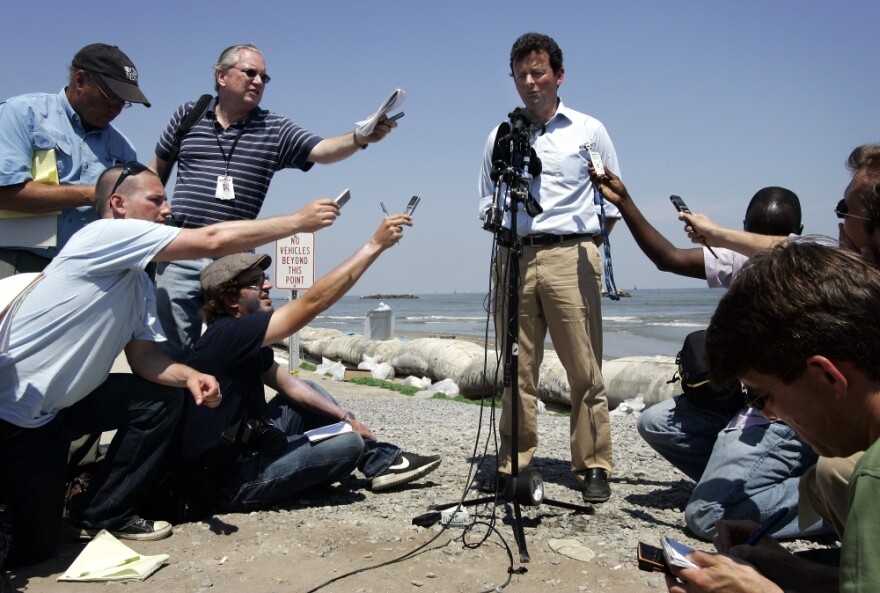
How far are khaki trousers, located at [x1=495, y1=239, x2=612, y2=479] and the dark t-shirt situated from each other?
1.43 metres

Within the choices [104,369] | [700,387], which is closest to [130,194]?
[104,369]

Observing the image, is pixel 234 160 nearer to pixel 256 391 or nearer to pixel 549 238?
pixel 256 391

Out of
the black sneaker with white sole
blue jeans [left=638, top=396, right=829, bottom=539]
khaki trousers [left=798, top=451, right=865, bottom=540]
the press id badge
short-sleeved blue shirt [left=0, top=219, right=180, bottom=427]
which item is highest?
the press id badge

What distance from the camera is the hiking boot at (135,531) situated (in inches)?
151

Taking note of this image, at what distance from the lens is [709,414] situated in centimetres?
442

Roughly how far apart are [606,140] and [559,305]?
1.07 m

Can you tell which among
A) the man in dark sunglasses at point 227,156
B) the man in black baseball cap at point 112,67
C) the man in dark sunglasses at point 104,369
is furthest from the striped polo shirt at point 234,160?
the man in dark sunglasses at point 104,369

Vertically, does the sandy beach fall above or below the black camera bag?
below

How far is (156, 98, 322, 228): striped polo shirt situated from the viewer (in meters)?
4.73

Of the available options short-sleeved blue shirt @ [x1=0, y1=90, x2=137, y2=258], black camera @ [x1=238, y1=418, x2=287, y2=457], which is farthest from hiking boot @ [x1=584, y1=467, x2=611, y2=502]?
short-sleeved blue shirt @ [x1=0, y1=90, x2=137, y2=258]

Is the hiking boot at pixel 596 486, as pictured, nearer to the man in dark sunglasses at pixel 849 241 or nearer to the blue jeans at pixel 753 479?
the blue jeans at pixel 753 479

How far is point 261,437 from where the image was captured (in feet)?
14.2

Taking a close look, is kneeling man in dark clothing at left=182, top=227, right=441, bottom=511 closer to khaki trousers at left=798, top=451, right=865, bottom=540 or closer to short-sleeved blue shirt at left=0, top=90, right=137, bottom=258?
short-sleeved blue shirt at left=0, top=90, right=137, bottom=258

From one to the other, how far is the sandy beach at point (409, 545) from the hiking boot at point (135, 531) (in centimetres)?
4
